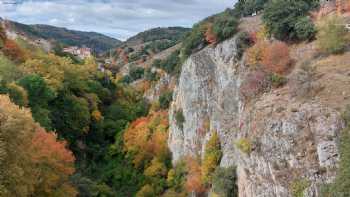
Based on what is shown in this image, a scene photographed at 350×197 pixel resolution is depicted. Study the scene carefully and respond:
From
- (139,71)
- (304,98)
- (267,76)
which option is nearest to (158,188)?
(267,76)

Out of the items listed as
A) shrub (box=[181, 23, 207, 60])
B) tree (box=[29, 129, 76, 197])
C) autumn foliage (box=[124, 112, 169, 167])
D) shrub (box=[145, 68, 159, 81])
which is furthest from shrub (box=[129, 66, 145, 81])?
tree (box=[29, 129, 76, 197])

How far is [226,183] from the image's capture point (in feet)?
109

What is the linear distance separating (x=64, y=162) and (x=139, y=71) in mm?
82777

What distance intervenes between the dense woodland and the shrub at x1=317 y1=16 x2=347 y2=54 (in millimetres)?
83

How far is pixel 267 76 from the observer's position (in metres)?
32.3

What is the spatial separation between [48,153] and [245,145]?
565 inches

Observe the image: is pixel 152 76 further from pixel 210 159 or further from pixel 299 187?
pixel 299 187

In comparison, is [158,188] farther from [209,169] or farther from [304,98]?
[304,98]

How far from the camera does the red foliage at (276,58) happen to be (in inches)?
1328

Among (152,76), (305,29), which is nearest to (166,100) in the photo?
(152,76)

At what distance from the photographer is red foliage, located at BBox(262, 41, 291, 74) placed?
3372 centimetres

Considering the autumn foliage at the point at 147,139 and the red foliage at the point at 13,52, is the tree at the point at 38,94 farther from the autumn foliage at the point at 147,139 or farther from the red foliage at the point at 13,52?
the red foliage at the point at 13,52

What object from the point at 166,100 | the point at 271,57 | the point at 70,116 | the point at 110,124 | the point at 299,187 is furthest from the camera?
the point at 110,124

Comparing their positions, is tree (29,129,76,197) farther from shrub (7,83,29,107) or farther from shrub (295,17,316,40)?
shrub (295,17,316,40)
